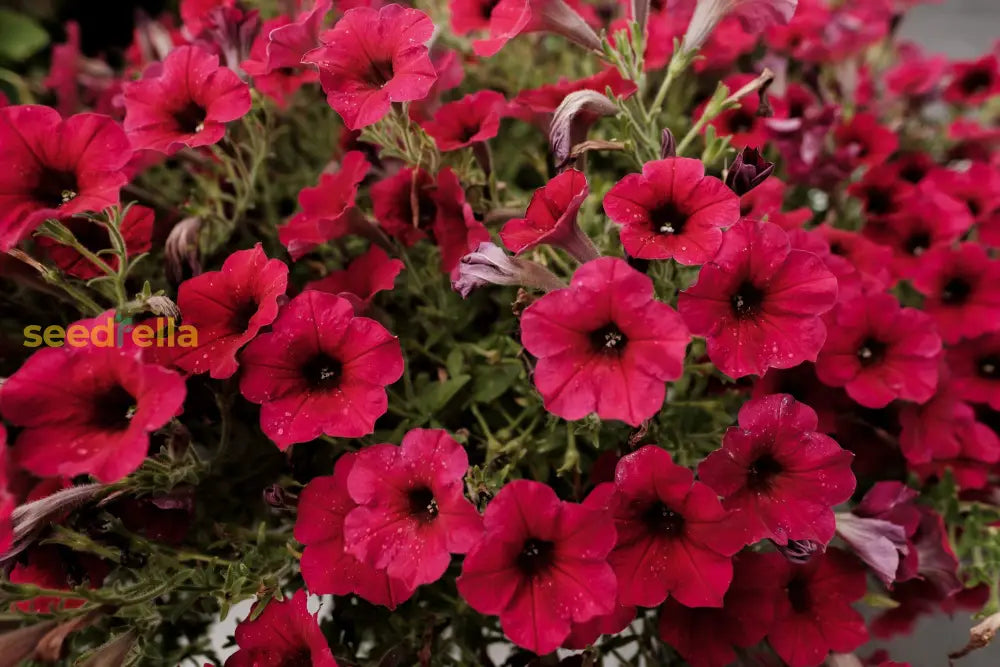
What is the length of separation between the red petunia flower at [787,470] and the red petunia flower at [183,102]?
0.47 m

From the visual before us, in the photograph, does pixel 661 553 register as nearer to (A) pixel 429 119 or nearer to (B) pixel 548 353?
(B) pixel 548 353

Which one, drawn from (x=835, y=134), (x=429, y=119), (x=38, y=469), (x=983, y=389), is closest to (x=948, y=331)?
(x=983, y=389)

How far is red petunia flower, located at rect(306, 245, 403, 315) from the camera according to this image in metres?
0.61

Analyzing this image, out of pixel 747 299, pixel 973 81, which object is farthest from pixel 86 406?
pixel 973 81

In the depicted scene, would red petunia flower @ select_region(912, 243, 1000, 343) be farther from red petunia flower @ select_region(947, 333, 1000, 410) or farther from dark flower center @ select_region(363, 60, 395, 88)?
dark flower center @ select_region(363, 60, 395, 88)

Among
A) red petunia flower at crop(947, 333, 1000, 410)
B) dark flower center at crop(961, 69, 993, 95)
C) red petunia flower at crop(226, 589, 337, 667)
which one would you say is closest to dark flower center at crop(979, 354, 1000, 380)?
red petunia flower at crop(947, 333, 1000, 410)

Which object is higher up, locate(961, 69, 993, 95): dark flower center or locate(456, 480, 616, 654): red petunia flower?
locate(961, 69, 993, 95): dark flower center

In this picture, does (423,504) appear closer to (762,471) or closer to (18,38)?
(762,471)

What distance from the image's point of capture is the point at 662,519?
54cm

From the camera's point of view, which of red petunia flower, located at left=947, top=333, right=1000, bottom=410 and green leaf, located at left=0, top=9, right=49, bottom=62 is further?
green leaf, located at left=0, top=9, right=49, bottom=62

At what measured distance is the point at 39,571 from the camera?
0.60m

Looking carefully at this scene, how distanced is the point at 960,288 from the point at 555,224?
0.52 meters

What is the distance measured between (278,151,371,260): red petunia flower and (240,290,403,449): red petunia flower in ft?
0.31

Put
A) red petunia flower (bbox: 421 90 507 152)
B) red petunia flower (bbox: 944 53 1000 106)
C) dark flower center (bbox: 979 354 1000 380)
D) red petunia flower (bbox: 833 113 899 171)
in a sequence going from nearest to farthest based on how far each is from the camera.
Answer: red petunia flower (bbox: 421 90 507 152), dark flower center (bbox: 979 354 1000 380), red petunia flower (bbox: 833 113 899 171), red petunia flower (bbox: 944 53 1000 106)
